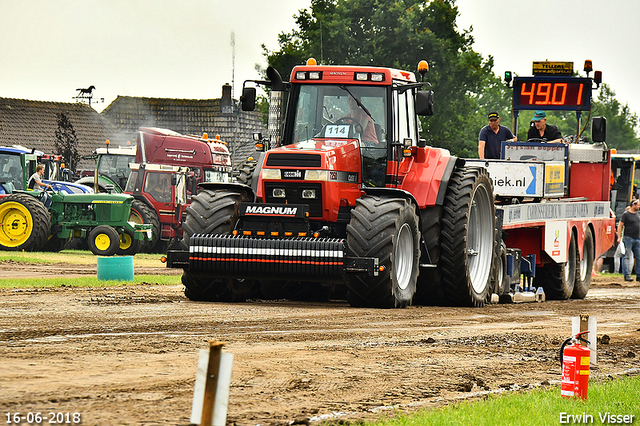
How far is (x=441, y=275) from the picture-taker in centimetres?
1304

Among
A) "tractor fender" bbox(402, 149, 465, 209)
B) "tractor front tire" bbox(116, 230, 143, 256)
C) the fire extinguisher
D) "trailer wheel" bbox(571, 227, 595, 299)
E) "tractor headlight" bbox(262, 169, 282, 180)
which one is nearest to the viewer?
the fire extinguisher

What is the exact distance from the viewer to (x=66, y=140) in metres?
46.9

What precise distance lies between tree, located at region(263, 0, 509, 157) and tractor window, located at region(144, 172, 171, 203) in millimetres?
17622

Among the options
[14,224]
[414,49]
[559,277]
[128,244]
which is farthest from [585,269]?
[414,49]

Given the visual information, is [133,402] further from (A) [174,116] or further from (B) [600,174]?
(A) [174,116]

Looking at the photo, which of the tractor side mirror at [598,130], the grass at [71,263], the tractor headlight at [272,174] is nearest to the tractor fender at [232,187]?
the tractor headlight at [272,174]

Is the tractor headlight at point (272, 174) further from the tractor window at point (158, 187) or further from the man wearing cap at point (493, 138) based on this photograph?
the tractor window at point (158, 187)

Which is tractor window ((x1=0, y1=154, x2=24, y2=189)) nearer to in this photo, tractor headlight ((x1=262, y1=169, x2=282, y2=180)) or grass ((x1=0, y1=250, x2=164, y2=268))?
grass ((x1=0, y1=250, x2=164, y2=268))

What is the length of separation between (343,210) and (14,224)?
47.9 ft

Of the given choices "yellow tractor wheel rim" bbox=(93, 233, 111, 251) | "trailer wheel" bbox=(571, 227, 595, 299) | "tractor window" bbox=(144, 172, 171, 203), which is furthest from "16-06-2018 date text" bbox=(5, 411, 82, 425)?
"tractor window" bbox=(144, 172, 171, 203)

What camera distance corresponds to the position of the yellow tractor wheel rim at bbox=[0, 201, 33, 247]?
24047 mm

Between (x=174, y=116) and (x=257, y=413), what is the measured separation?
4455 cm

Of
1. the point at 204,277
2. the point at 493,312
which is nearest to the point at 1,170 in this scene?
the point at 204,277

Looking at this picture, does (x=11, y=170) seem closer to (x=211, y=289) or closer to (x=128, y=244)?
(x=128, y=244)
